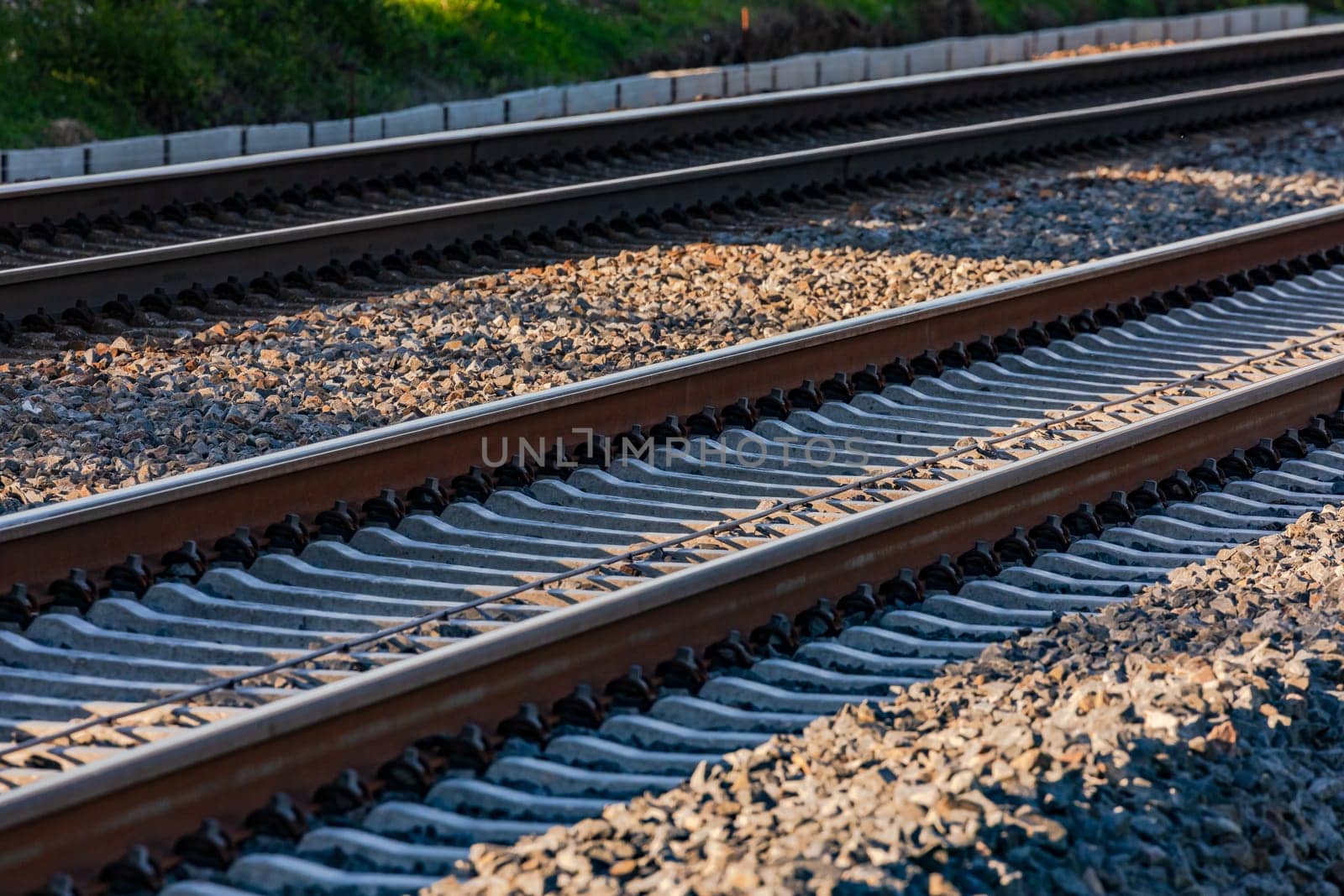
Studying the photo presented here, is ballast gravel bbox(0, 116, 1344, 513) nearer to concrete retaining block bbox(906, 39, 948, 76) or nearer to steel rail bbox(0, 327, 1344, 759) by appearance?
steel rail bbox(0, 327, 1344, 759)

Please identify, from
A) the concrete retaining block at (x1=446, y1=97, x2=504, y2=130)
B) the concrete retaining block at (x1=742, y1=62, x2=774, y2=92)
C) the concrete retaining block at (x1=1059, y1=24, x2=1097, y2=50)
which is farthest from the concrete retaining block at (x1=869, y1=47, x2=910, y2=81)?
the concrete retaining block at (x1=446, y1=97, x2=504, y2=130)

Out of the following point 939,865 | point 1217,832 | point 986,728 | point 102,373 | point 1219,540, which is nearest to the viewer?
point 939,865

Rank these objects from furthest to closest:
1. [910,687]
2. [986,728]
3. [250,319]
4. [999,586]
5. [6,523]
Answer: [250,319] < [999,586] < [6,523] < [910,687] < [986,728]

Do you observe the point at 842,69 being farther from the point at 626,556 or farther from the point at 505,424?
the point at 626,556

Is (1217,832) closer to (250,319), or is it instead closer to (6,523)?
(6,523)

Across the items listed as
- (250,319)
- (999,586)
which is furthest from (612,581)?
(250,319)

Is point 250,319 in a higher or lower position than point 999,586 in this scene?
higher

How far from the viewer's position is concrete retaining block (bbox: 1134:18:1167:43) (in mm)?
22797

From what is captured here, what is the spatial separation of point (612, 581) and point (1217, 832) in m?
2.14

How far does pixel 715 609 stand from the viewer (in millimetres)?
5449

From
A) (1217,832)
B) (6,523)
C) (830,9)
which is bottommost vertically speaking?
(1217,832)

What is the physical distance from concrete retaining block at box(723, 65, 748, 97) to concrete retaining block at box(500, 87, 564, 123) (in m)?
1.92

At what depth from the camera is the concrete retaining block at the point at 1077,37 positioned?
2152cm

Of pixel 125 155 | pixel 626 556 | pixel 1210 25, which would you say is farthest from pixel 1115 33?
pixel 626 556
